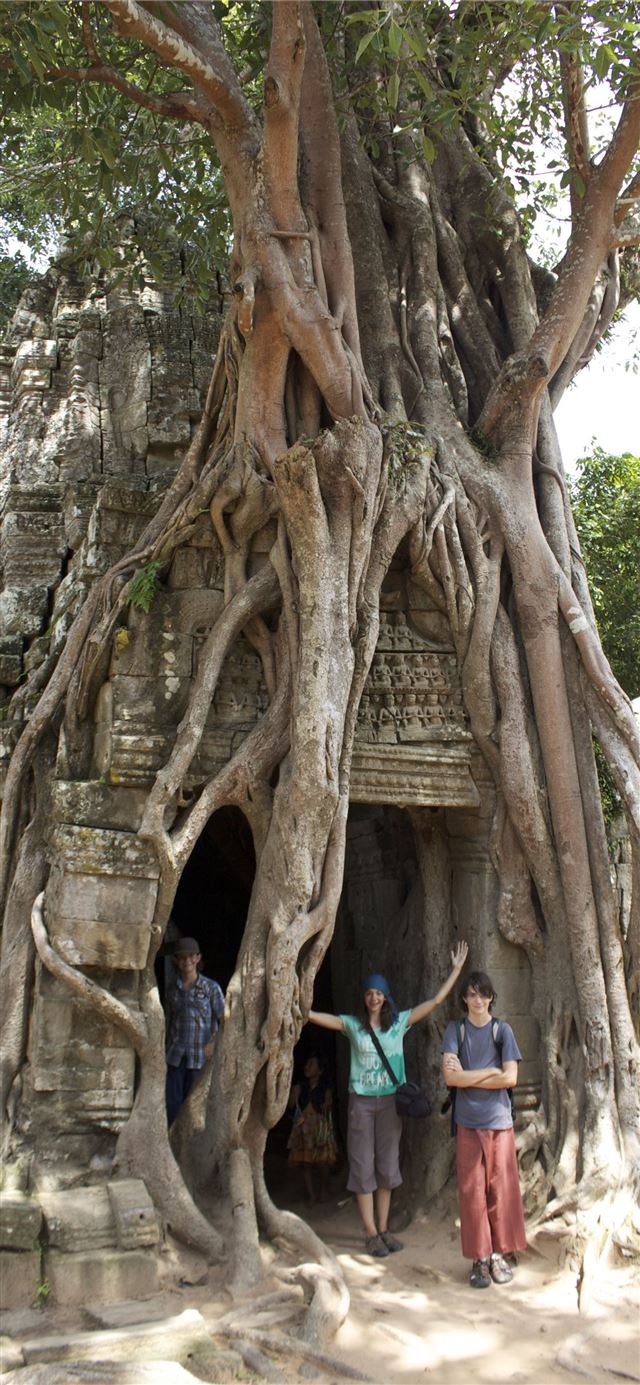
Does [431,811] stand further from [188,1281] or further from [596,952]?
[188,1281]

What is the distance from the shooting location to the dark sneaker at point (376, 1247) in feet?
17.5

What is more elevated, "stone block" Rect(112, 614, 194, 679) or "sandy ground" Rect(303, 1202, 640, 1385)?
"stone block" Rect(112, 614, 194, 679)

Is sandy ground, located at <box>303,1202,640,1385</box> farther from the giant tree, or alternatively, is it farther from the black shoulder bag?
the black shoulder bag

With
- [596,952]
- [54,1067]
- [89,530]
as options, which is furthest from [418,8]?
[54,1067]

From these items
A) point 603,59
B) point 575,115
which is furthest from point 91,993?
point 575,115

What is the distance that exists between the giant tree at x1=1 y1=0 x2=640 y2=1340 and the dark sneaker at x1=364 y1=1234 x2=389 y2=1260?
640mm

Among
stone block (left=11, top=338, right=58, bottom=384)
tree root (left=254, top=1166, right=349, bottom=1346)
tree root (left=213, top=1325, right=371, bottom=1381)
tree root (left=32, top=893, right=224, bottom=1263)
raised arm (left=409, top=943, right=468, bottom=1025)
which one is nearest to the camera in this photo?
tree root (left=213, top=1325, right=371, bottom=1381)

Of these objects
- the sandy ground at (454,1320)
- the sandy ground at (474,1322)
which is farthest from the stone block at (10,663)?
the sandy ground at (474,1322)

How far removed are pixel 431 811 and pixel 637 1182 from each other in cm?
210

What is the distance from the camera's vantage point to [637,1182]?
5.31 metres

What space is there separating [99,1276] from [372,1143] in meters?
1.50

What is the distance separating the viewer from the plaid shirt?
5535 mm

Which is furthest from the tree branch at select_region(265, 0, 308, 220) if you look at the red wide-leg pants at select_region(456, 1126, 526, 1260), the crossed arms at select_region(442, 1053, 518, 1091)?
the red wide-leg pants at select_region(456, 1126, 526, 1260)

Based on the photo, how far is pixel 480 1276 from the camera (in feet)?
16.1
